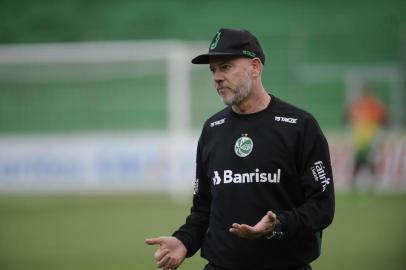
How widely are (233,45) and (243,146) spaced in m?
0.54

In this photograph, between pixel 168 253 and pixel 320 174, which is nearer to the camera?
pixel 320 174

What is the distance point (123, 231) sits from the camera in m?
12.9

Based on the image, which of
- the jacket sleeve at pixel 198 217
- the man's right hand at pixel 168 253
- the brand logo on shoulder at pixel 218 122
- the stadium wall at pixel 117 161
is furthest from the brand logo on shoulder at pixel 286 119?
the stadium wall at pixel 117 161

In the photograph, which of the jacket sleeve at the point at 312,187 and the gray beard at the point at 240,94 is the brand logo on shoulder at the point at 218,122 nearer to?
the gray beard at the point at 240,94

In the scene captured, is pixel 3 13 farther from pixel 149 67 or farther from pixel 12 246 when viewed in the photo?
pixel 12 246

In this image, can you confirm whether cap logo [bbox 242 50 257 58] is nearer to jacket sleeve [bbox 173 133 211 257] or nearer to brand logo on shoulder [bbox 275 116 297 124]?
brand logo on shoulder [bbox 275 116 297 124]

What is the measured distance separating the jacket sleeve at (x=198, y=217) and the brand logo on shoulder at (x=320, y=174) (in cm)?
71

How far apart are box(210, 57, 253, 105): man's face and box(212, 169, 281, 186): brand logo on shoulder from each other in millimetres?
386

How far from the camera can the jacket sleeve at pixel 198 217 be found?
4430 mm

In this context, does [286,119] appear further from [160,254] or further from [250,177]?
[160,254]

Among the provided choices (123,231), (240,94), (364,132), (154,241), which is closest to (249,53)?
(240,94)

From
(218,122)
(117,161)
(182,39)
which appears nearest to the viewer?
(218,122)

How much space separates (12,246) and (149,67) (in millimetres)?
11384

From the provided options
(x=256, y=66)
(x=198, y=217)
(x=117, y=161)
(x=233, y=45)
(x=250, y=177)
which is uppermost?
(x=233, y=45)
